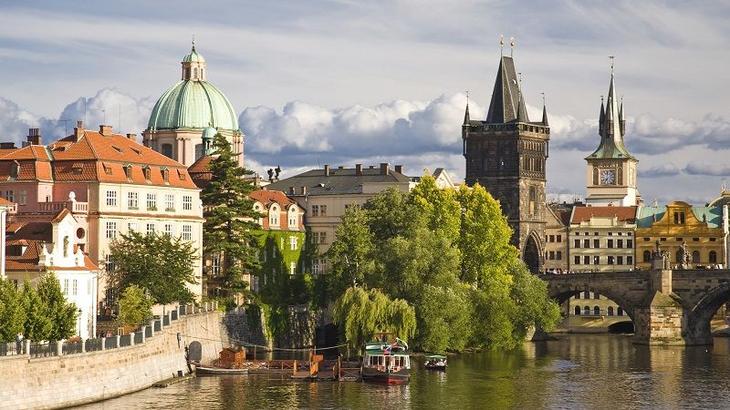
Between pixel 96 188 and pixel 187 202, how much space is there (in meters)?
10.1

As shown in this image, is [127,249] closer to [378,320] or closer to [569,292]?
[378,320]

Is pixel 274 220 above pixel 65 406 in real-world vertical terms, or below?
above

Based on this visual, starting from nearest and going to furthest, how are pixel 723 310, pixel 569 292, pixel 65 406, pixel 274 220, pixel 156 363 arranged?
1. pixel 65 406
2. pixel 156 363
3. pixel 274 220
4. pixel 569 292
5. pixel 723 310

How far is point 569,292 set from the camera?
15700cm

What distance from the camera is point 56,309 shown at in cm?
8700

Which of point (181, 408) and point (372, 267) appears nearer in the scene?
point (181, 408)

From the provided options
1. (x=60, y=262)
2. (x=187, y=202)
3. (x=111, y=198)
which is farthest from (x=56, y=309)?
(x=187, y=202)

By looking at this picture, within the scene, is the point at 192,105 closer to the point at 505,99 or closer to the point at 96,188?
the point at 505,99

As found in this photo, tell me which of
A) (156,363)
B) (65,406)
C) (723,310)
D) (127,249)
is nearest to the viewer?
(65,406)

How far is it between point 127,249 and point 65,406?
29.9m

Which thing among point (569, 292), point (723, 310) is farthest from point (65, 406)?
point (723, 310)

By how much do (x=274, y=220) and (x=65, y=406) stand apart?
57.4m

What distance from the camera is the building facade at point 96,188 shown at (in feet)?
356

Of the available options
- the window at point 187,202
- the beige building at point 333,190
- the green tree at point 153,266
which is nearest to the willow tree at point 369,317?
the green tree at point 153,266
